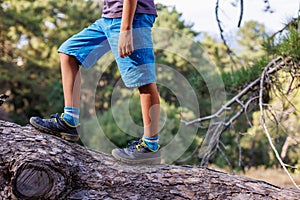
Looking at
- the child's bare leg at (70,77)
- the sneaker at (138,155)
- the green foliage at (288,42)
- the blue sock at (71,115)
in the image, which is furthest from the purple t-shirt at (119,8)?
the green foliage at (288,42)

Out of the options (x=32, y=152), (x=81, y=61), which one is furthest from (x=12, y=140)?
(x=81, y=61)

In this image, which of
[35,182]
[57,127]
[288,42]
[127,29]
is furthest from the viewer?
[288,42]

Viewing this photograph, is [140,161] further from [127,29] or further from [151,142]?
[127,29]

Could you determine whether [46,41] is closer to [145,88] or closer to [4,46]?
[4,46]

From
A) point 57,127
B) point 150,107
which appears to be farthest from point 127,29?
point 57,127

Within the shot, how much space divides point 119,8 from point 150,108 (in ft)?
1.14

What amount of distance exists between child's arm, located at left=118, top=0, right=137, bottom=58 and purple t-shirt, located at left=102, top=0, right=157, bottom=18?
5 centimetres

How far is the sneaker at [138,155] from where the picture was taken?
4.92ft

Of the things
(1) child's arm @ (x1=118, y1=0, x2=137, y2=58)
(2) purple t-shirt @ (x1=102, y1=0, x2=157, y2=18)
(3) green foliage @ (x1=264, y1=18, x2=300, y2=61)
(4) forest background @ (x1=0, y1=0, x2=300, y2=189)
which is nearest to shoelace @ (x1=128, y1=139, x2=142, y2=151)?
(1) child's arm @ (x1=118, y1=0, x2=137, y2=58)

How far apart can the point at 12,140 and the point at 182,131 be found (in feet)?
19.6

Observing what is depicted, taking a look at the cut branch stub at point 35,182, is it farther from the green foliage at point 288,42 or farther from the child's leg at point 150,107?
the green foliage at point 288,42

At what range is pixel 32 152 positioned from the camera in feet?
4.27

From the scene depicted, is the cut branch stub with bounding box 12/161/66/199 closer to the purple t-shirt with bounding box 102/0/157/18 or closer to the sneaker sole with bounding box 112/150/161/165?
the sneaker sole with bounding box 112/150/161/165

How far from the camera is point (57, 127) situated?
1506 millimetres
